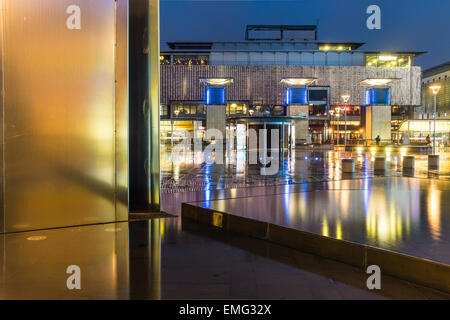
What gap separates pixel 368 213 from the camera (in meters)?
5.94

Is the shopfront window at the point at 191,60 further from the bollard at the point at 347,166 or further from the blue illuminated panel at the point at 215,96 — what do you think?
the bollard at the point at 347,166

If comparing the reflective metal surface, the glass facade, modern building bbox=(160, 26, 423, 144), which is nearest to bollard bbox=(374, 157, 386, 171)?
the reflective metal surface

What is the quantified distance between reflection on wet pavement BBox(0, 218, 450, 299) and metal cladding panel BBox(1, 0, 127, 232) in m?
0.59

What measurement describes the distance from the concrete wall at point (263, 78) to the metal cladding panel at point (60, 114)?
53501mm

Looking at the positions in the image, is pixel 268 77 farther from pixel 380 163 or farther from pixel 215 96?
pixel 380 163

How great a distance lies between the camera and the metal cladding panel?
5.68 meters

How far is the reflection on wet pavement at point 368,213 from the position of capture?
4301 mm

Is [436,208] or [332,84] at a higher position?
[332,84]

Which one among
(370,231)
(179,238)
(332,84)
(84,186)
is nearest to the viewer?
Answer: (370,231)

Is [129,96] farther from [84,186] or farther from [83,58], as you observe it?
[84,186]
